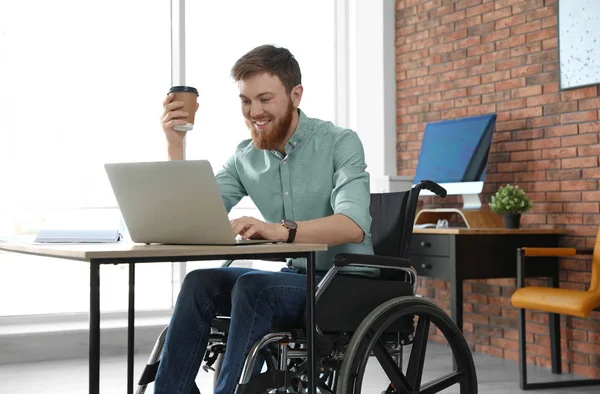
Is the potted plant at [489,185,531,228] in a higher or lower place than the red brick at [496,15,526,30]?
lower

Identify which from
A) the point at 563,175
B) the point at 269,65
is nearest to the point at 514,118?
the point at 563,175

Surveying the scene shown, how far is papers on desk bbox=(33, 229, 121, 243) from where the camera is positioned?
6.44ft

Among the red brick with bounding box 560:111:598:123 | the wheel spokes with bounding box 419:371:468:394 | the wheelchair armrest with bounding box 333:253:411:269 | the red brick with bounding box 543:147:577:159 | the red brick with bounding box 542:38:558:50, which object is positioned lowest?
A: the wheel spokes with bounding box 419:371:468:394

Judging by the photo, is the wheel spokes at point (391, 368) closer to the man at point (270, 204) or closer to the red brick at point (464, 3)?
the man at point (270, 204)

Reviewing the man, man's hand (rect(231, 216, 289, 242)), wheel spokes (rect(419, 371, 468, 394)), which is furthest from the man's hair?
wheel spokes (rect(419, 371, 468, 394))

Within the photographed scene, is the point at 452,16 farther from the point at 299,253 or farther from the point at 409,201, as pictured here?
the point at 299,253

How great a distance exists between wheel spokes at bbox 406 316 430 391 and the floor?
1.40 metres

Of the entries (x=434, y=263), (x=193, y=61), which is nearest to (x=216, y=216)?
(x=434, y=263)

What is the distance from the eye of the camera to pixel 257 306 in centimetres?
196

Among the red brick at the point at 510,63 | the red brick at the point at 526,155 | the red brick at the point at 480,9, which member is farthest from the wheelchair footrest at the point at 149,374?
the red brick at the point at 480,9

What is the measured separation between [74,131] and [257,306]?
3.31 m

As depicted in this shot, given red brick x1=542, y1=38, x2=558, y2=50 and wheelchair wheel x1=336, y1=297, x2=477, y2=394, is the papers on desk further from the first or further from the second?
red brick x1=542, y1=38, x2=558, y2=50

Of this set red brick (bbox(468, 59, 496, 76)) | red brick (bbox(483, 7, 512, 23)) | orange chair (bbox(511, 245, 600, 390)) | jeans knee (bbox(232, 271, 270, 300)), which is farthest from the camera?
red brick (bbox(468, 59, 496, 76))

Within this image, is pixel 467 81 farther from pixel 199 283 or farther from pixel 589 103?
pixel 199 283
